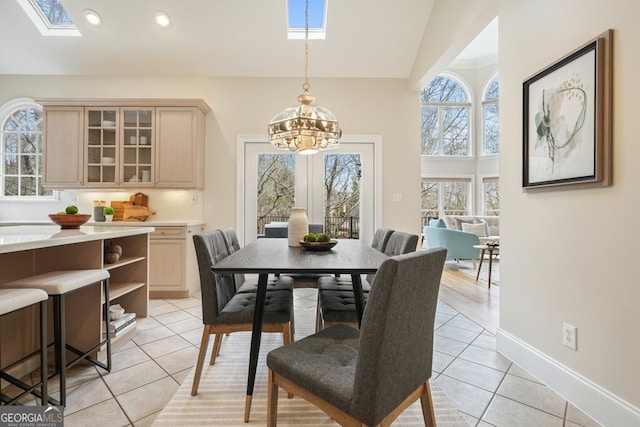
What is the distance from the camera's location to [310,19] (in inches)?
146

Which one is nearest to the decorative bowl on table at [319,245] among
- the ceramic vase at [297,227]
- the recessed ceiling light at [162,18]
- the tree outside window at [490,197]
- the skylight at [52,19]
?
the ceramic vase at [297,227]

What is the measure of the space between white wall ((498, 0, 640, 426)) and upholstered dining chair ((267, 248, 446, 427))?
0.99 meters

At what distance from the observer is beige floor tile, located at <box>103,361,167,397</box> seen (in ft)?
5.84

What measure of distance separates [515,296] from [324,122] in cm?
179

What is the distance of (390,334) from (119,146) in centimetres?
410

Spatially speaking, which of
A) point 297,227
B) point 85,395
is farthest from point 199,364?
point 297,227

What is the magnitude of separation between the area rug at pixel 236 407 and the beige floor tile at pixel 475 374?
0.23 m

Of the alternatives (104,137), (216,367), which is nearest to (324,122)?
(216,367)

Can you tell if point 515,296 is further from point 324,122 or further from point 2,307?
point 2,307

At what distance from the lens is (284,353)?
121 centimetres

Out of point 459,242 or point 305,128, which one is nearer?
point 305,128

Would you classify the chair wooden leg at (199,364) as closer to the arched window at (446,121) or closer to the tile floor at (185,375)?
the tile floor at (185,375)

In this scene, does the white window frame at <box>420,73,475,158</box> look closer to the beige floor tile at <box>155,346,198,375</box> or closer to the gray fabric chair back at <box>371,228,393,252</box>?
the gray fabric chair back at <box>371,228,393,252</box>

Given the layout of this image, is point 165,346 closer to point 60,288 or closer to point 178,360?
point 178,360
